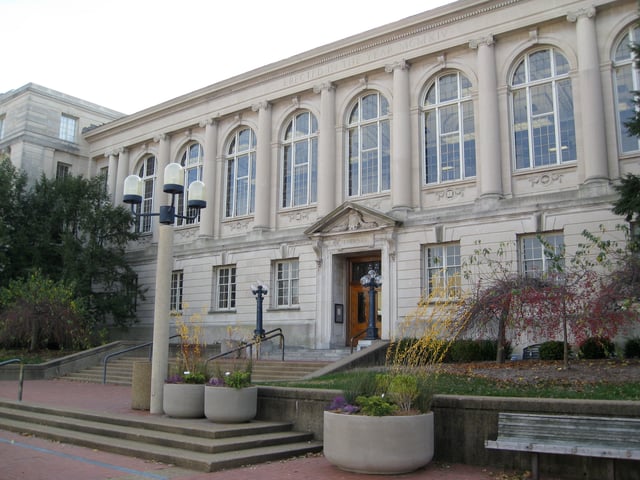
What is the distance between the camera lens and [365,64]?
90.8ft

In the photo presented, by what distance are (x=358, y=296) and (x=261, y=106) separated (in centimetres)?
1074

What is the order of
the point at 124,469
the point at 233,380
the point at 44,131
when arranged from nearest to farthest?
1. the point at 124,469
2. the point at 233,380
3. the point at 44,131

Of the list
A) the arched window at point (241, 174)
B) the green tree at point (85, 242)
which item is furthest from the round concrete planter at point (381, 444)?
the green tree at point (85, 242)

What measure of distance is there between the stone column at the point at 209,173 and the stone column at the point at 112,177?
296 inches

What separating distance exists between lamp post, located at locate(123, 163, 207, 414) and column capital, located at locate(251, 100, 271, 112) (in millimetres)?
17363

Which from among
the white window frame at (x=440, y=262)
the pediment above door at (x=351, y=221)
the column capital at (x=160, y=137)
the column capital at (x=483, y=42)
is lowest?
the white window frame at (x=440, y=262)

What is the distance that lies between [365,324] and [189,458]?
18.0m

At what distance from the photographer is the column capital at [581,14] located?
877 inches

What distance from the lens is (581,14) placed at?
883 inches

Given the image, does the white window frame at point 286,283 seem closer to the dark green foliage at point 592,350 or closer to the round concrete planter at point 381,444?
the dark green foliage at point 592,350

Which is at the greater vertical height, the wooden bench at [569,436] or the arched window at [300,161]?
the arched window at [300,161]

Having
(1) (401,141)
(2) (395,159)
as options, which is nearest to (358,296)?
(2) (395,159)

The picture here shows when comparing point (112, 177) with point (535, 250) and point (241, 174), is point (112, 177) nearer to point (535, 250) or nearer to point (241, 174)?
point (241, 174)

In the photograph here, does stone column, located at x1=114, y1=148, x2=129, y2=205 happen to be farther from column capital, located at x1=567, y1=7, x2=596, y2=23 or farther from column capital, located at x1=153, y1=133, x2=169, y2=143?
column capital, located at x1=567, y1=7, x2=596, y2=23
